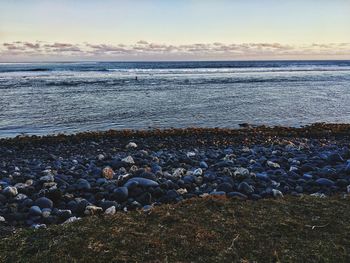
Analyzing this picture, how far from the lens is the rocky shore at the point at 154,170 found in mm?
5496

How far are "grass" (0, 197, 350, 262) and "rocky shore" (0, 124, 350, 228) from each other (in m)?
0.64

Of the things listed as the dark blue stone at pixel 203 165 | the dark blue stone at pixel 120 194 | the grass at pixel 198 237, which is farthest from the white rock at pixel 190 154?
the grass at pixel 198 237

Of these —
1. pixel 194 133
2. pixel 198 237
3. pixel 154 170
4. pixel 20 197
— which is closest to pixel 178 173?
pixel 154 170

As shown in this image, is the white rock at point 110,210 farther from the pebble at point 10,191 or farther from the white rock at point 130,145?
the white rock at point 130,145

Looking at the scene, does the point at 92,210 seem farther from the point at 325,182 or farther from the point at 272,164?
the point at 272,164

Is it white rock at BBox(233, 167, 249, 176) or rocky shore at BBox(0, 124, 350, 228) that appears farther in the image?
white rock at BBox(233, 167, 249, 176)

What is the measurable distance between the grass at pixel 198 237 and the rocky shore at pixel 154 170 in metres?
0.64

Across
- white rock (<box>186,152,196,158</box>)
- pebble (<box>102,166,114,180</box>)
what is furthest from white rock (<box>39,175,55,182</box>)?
white rock (<box>186,152,196,158</box>)

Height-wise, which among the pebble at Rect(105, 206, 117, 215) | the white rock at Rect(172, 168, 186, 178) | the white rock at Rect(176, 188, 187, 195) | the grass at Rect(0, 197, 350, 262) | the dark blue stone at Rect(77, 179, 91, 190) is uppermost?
the grass at Rect(0, 197, 350, 262)

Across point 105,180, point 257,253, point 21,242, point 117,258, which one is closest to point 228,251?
point 257,253

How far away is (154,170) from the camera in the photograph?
24.3 feet

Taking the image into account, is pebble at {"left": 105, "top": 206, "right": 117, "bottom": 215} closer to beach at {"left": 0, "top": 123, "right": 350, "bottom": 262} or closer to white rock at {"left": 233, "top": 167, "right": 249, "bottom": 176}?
beach at {"left": 0, "top": 123, "right": 350, "bottom": 262}

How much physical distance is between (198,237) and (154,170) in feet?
11.7

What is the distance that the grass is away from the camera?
11.7 ft
